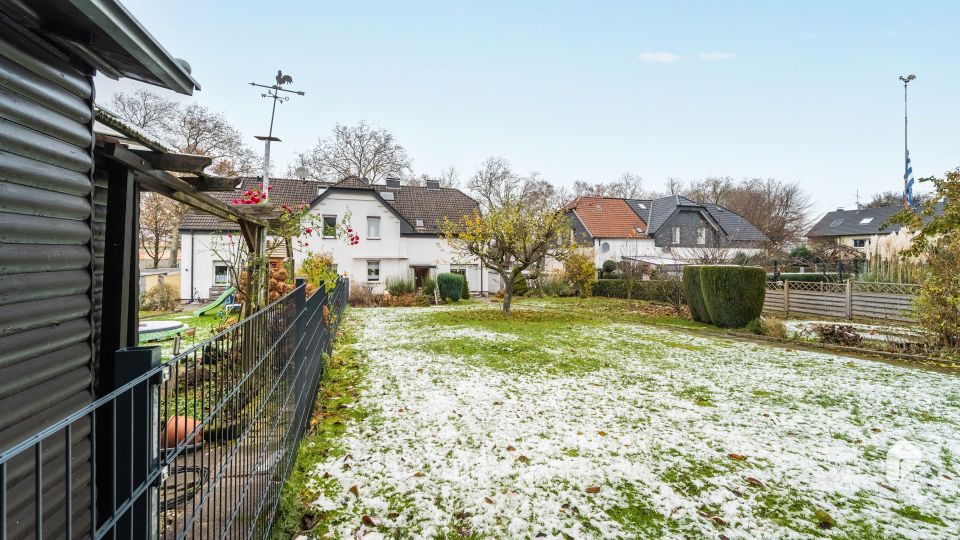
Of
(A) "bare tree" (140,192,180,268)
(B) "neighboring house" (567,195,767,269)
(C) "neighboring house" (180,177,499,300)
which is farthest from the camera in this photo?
(B) "neighboring house" (567,195,767,269)

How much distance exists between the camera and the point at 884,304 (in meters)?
12.8

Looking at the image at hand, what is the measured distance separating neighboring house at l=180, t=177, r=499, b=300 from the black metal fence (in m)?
18.7

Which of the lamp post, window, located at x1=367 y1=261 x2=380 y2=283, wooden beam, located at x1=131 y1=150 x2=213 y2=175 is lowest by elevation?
window, located at x1=367 y1=261 x2=380 y2=283

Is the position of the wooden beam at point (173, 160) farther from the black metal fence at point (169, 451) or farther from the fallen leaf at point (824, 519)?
the fallen leaf at point (824, 519)

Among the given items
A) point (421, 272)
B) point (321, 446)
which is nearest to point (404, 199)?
point (421, 272)

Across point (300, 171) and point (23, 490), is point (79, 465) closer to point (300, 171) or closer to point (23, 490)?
point (23, 490)

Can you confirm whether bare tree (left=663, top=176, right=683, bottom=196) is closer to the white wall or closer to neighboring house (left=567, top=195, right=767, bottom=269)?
neighboring house (left=567, top=195, right=767, bottom=269)

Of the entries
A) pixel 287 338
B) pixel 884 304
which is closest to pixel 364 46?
pixel 287 338

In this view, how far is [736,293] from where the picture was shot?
1196 centimetres

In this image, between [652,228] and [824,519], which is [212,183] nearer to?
[824,519]

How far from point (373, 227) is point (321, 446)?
21544 mm

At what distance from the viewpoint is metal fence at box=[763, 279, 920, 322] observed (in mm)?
12409

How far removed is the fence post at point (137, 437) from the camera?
123 cm

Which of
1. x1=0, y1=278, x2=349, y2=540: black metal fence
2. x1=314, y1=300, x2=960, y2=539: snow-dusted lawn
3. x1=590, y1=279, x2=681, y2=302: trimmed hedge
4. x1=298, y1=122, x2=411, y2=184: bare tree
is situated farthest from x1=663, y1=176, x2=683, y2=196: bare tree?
x1=0, y1=278, x2=349, y2=540: black metal fence
